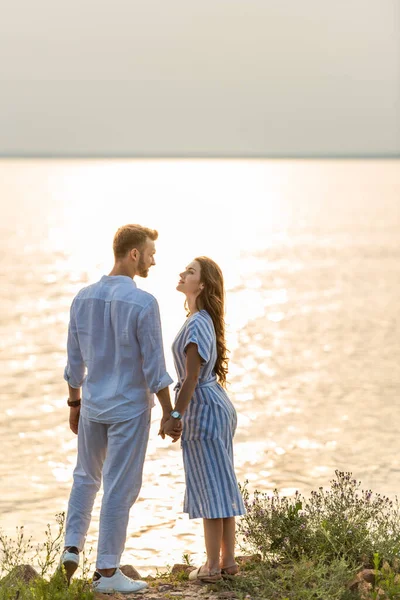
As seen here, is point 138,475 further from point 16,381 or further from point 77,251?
point 77,251

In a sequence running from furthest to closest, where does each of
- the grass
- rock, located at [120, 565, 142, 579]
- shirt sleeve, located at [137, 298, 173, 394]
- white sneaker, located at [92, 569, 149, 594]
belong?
rock, located at [120, 565, 142, 579] < white sneaker, located at [92, 569, 149, 594] < shirt sleeve, located at [137, 298, 173, 394] < the grass

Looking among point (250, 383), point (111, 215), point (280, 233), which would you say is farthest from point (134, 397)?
point (111, 215)

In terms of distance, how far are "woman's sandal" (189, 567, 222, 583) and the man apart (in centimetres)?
31

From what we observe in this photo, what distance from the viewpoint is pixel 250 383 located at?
14.9m

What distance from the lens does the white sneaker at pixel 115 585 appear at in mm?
5512

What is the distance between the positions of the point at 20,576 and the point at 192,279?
1.88 m

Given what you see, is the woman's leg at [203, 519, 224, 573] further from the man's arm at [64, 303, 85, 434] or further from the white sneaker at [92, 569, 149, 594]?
the man's arm at [64, 303, 85, 434]

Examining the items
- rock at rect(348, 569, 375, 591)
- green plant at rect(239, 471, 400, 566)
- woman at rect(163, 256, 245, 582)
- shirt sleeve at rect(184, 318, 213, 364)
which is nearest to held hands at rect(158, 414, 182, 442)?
woman at rect(163, 256, 245, 582)

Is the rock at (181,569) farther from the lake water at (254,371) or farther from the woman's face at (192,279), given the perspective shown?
the woman's face at (192,279)

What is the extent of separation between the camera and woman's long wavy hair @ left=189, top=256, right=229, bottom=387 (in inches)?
226

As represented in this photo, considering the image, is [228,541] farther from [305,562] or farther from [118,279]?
[118,279]

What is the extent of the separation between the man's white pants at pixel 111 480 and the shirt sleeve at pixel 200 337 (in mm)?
428

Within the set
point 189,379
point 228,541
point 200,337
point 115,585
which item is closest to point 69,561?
point 115,585

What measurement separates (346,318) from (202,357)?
16.7 meters
